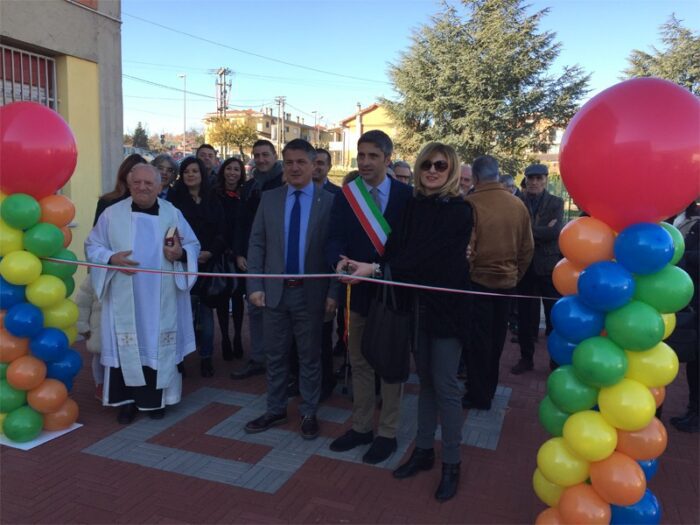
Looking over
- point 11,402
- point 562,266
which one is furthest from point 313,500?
point 11,402

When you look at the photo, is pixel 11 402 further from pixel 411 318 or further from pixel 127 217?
pixel 411 318

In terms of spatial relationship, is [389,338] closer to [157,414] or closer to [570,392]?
[570,392]

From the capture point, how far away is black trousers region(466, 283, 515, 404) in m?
4.53

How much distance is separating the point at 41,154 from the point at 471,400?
3.83 metres

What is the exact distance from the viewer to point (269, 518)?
2977 mm

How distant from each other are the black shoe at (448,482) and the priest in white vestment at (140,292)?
226 centimetres

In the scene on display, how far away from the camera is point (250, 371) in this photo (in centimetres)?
529

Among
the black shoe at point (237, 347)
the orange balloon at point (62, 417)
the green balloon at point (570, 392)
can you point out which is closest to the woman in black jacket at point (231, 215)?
the black shoe at point (237, 347)

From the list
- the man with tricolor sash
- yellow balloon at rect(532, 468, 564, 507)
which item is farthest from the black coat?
yellow balloon at rect(532, 468, 564, 507)

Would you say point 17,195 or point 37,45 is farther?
point 37,45

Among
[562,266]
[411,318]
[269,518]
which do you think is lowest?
[269,518]

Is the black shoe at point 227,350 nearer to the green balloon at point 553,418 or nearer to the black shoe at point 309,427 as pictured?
the black shoe at point 309,427

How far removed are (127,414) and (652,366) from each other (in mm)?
3654

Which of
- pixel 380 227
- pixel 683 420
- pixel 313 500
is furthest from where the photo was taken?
Result: pixel 683 420
